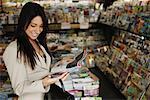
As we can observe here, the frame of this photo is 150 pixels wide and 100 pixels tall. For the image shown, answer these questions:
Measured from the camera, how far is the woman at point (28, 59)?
6.25 feet

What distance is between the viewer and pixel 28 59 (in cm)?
197

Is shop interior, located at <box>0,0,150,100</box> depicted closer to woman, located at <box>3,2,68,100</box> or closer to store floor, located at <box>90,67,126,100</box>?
store floor, located at <box>90,67,126,100</box>

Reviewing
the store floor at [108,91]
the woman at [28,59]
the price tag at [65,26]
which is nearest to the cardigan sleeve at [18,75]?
the woman at [28,59]

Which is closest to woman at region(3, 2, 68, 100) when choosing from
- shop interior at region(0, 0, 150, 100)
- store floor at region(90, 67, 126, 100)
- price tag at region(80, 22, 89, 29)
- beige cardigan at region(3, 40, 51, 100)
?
beige cardigan at region(3, 40, 51, 100)

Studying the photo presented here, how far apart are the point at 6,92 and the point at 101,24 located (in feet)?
7.55

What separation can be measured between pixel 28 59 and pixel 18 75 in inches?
5.5

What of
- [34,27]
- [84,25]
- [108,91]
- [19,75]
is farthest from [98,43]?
[19,75]

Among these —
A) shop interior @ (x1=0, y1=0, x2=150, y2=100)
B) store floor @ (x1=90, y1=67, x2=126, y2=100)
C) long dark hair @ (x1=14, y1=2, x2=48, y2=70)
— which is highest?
long dark hair @ (x1=14, y1=2, x2=48, y2=70)

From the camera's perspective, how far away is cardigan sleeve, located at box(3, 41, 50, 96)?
1894 mm

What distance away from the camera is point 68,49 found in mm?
4242

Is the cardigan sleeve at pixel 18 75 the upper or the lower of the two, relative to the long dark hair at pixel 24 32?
lower

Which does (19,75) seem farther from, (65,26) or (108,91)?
(65,26)

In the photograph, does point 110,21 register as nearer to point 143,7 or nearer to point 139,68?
point 143,7

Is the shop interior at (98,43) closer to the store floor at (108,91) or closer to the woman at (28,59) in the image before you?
the store floor at (108,91)
